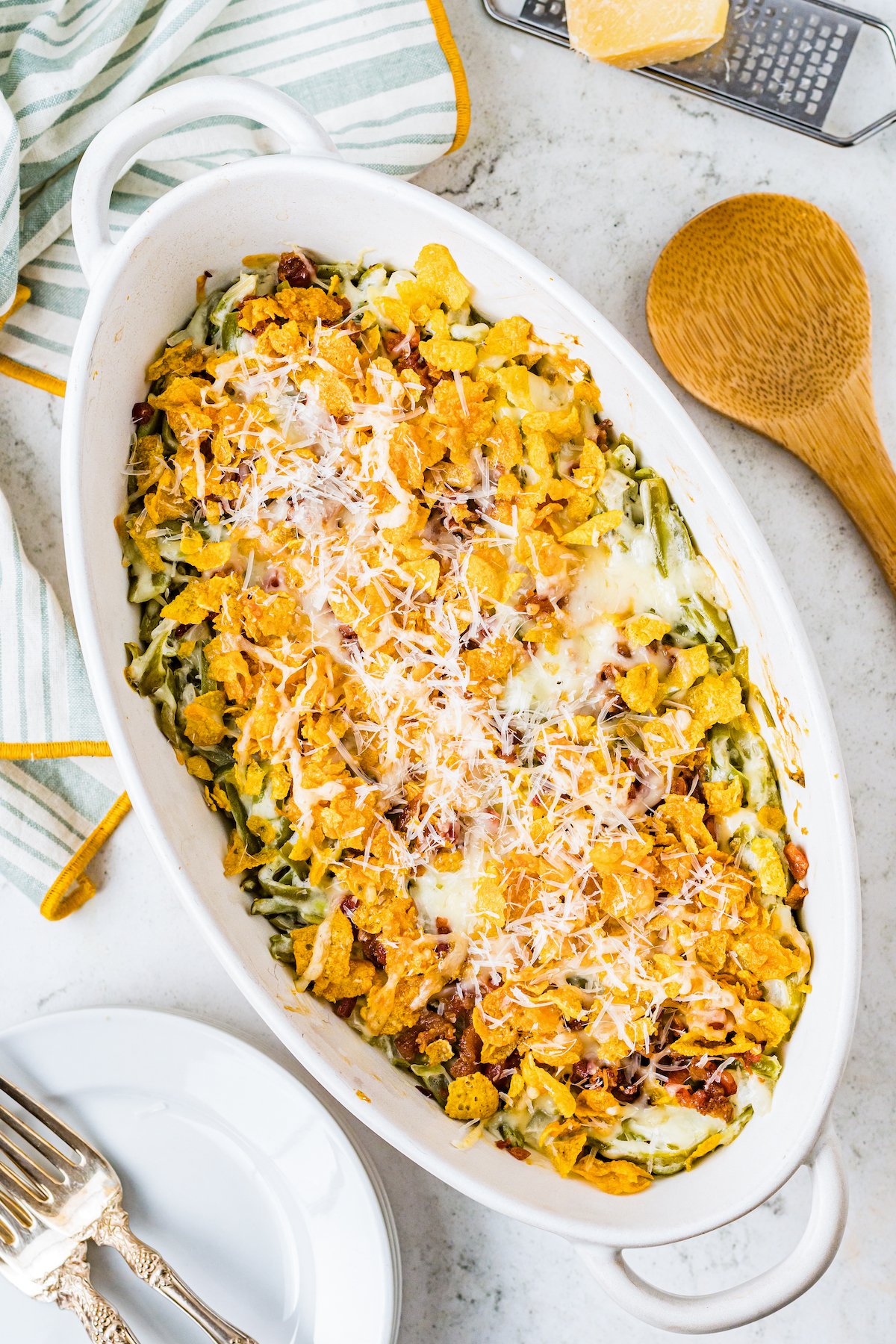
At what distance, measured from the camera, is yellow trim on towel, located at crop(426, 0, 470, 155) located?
1.64 metres

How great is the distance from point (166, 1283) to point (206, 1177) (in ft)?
0.51

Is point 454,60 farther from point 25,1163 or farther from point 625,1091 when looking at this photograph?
point 25,1163

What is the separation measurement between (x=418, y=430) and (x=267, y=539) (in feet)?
0.86

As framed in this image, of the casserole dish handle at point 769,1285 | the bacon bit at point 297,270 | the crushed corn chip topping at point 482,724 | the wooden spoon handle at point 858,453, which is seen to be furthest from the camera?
the wooden spoon handle at point 858,453

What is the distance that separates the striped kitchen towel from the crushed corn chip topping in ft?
0.93

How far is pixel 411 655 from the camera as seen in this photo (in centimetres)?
145

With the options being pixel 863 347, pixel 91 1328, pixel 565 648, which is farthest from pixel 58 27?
pixel 91 1328

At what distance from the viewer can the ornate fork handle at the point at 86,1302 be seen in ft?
5.22

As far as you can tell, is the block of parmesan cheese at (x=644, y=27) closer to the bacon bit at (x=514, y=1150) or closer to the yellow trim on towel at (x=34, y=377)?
the yellow trim on towel at (x=34, y=377)

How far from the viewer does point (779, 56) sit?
1.71m

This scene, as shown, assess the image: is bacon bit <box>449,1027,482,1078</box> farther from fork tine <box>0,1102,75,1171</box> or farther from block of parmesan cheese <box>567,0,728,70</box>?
block of parmesan cheese <box>567,0,728,70</box>

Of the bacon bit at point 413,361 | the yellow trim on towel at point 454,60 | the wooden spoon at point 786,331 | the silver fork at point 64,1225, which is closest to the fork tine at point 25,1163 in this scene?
the silver fork at point 64,1225

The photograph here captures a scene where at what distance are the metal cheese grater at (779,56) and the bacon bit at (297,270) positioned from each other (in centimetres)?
58

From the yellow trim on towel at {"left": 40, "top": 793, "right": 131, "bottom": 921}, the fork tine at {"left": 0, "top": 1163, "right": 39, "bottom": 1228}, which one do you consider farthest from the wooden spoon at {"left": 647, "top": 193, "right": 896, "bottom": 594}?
the fork tine at {"left": 0, "top": 1163, "right": 39, "bottom": 1228}
